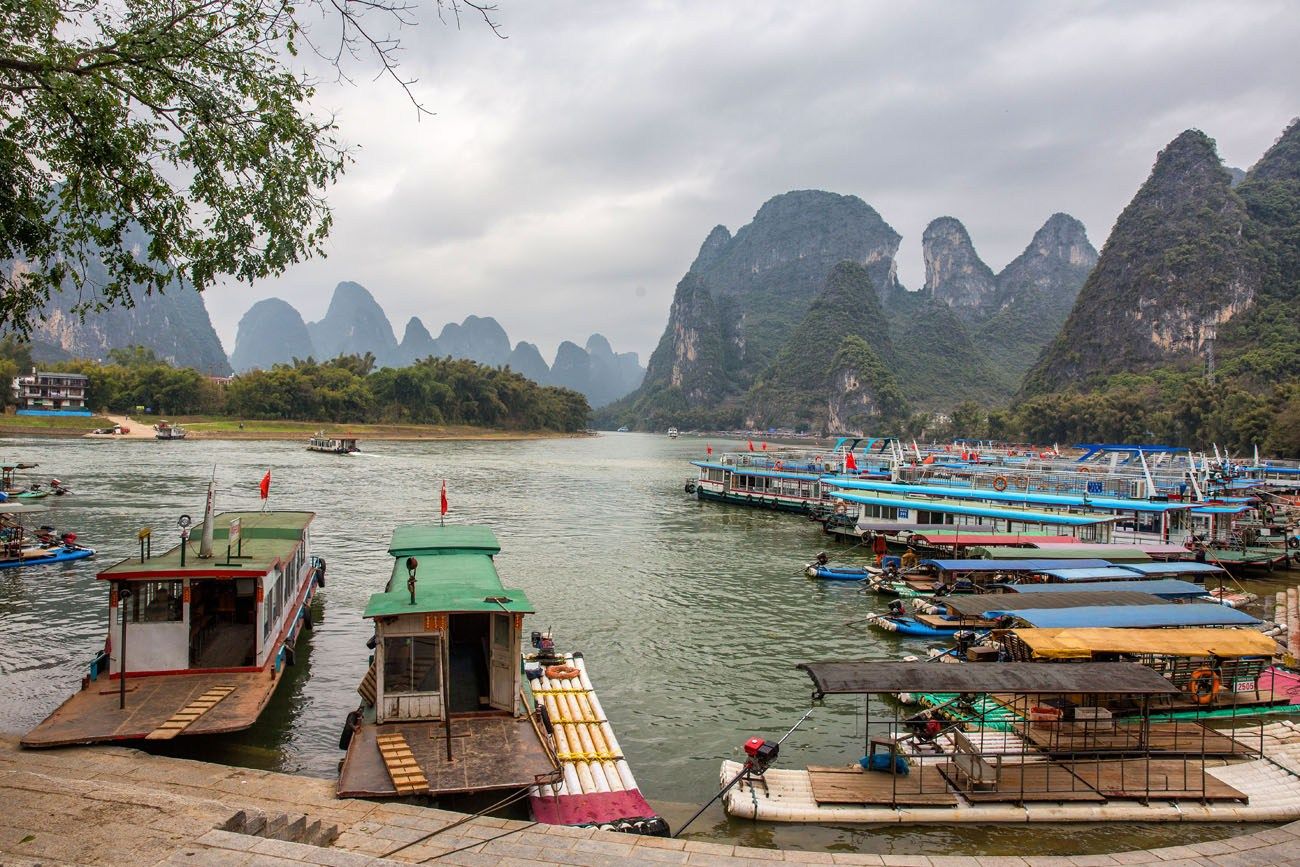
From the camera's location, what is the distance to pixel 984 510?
36.7m

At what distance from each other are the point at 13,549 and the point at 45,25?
23592mm

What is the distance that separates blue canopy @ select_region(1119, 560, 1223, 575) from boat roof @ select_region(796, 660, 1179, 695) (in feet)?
49.0

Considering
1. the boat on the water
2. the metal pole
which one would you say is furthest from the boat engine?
the boat on the water

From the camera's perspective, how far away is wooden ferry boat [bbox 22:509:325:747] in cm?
1155

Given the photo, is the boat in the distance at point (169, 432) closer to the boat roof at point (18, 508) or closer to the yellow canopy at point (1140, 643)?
the boat roof at point (18, 508)

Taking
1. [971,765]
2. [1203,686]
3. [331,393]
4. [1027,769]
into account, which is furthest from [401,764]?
[331,393]

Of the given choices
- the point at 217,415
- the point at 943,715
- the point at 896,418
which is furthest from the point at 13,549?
the point at 896,418

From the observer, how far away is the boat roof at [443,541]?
16.7 metres

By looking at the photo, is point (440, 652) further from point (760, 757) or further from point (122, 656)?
point (122, 656)

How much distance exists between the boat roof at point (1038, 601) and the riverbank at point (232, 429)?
314ft

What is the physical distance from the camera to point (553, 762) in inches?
413

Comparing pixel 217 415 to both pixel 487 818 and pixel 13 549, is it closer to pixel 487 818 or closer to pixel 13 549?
pixel 13 549

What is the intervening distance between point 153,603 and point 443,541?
17.5 feet

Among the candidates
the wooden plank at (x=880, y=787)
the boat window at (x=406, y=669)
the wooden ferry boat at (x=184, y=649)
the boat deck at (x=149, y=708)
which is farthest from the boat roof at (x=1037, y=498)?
the boat deck at (x=149, y=708)
